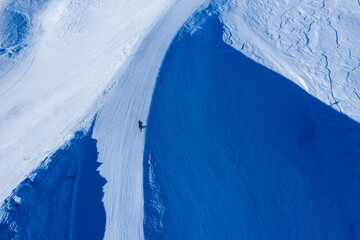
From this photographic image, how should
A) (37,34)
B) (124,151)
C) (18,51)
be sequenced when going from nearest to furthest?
1. (124,151)
2. (18,51)
3. (37,34)

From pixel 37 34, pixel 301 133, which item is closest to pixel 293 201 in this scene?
pixel 301 133

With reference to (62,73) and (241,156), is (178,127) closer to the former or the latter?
(241,156)

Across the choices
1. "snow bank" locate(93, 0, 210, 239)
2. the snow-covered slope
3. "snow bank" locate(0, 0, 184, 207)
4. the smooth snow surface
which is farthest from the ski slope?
the snow-covered slope

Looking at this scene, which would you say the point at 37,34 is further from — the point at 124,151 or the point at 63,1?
the point at 124,151

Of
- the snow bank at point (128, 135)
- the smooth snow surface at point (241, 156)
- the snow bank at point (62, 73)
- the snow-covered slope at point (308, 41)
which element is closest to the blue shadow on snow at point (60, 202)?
the snow bank at point (128, 135)

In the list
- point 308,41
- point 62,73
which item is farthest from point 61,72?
point 308,41

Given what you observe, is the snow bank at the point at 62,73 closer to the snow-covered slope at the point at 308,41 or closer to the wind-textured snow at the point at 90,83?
the wind-textured snow at the point at 90,83
